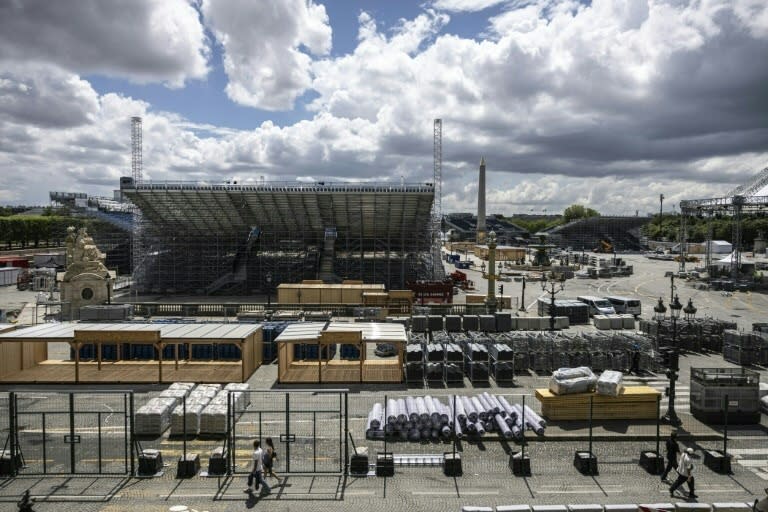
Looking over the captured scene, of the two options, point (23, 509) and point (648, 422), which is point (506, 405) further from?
point (23, 509)

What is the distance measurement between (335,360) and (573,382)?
40.3ft

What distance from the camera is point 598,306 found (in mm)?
42188

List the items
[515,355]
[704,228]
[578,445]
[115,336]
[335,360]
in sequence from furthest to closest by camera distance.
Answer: [704,228] → [335,360] → [515,355] → [115,336] → [578,445]

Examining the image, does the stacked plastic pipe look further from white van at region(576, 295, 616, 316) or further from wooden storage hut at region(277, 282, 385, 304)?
wooden storage hut at region(277, 282, 385, 304)

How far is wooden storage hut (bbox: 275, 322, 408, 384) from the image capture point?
22984mm

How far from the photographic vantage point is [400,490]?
13.5m

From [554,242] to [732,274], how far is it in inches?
3876

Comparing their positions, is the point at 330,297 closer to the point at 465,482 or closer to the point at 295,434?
the point at 295,434

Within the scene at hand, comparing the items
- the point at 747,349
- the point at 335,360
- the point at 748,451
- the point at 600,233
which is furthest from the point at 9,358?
the point at 600,233

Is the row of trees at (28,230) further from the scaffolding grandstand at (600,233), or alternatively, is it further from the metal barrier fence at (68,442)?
the scaffolding grandstand at (600,233)

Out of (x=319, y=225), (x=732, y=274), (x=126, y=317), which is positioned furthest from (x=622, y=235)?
(x=126, y=317)

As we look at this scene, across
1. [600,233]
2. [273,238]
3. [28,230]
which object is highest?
[600,233]

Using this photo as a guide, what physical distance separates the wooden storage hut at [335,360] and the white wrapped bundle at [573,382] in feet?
22.2

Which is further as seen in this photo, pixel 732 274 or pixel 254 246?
pixel 732 274
